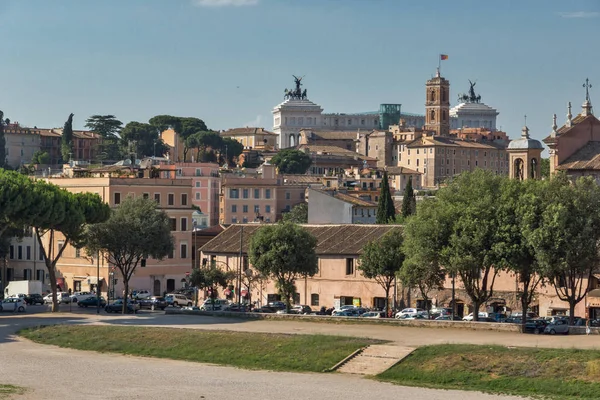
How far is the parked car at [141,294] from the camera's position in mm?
99125

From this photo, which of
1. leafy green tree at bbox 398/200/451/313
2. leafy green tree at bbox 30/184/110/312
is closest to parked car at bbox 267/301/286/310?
leafy green tree at bbox 30/184/110/312

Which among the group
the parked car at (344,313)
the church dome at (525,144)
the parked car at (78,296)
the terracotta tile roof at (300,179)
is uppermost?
the terracotta tile roof at (300,179)

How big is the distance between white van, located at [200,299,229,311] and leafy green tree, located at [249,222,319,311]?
394cm

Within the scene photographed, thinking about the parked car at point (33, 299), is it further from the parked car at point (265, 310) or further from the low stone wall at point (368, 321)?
the parked car at point (265, 310)

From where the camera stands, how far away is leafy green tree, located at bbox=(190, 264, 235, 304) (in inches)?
3629

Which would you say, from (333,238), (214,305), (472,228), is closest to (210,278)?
(214,305)

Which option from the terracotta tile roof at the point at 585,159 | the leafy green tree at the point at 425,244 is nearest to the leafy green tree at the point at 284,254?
the leafy green tree at the point at 425,244

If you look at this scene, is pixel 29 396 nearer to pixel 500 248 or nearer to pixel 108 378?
pixel 108 378

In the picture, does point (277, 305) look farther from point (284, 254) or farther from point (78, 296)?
point (78, 296)

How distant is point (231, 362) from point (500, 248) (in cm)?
1362

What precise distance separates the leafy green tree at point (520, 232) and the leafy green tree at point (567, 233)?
0.32 m

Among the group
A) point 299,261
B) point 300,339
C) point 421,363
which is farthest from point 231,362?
point 299,261

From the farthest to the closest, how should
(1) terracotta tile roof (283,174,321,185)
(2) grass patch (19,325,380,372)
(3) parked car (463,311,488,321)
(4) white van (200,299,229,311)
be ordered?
1. (1) terracotta tile roof (283,174,321,185)
2. (4) white van (200,299,229,311)
3. (3) parked car (463,311,488,321)
4. (2) grass patch (19,325,380,372)

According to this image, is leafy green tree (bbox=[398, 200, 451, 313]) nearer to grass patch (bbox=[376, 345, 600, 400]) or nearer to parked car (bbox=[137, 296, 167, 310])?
grass patch (bbox=[376, 345, 600, 400])
